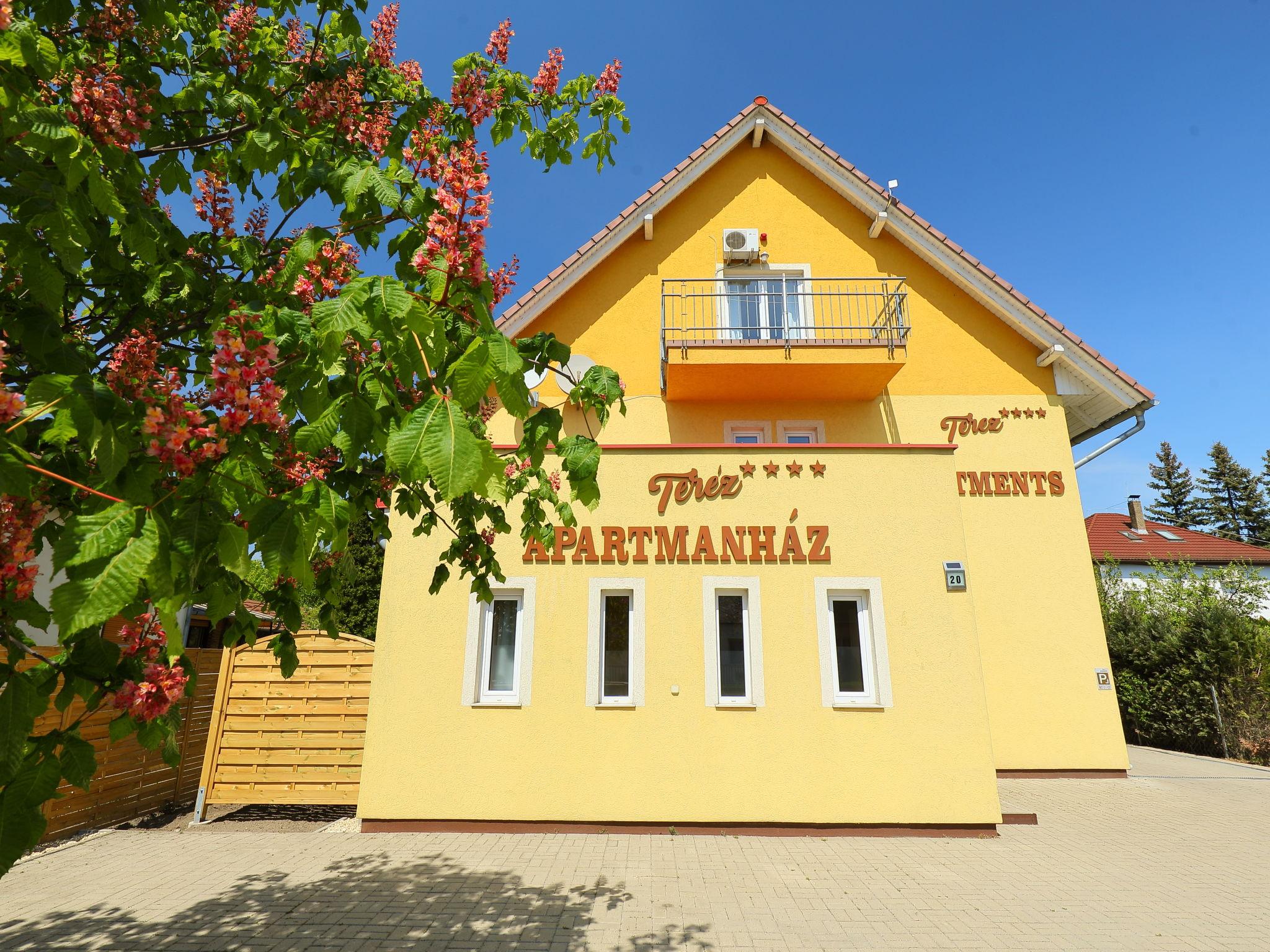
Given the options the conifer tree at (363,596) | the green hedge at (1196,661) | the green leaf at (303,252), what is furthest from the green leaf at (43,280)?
the green hedge at (1196,661)

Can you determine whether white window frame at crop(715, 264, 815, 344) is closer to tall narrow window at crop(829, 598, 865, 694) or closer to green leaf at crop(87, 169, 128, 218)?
tall narrow window at crop(829, 598, 865, 694)

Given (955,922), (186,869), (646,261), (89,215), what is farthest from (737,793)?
→ (646,261)

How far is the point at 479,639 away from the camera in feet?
24.6

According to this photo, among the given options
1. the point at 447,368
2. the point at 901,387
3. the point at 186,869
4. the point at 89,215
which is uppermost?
the point at 901,387

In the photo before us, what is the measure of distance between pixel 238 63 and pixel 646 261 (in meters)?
8.99

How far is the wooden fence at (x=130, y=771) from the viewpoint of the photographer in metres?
7.14

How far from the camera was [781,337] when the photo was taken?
11312 mm

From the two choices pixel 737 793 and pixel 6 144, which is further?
pixel 737 793

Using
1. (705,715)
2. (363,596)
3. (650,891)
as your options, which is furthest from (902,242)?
(363,596)

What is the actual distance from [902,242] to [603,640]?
9350mm

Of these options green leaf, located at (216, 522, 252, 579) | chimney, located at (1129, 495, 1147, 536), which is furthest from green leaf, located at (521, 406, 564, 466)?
chimney, located at (1129, 495, 1147, 536)

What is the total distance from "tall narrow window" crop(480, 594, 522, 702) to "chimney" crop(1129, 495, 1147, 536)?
95.8 feet

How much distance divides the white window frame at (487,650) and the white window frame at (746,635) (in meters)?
1.94

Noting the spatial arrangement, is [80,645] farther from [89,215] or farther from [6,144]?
[6,144]
